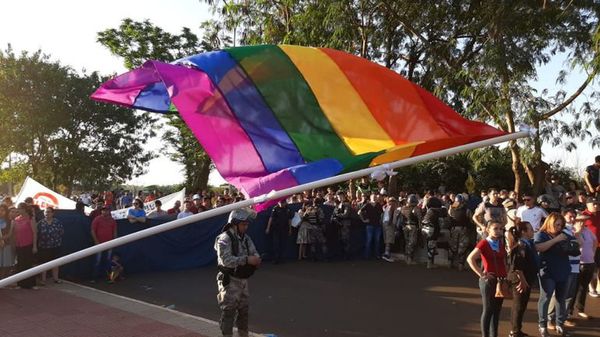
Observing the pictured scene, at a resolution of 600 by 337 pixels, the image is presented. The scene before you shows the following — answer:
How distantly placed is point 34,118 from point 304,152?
31.7 meters

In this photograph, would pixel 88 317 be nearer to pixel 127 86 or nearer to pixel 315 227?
pixel 127 86

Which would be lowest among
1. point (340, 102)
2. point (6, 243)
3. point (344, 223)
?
point (6, 243)

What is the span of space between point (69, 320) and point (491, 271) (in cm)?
592

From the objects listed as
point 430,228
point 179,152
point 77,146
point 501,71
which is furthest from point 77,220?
point 179,152

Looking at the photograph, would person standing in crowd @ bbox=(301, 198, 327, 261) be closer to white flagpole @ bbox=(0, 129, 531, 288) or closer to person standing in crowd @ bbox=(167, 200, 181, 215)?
person standing in crowd @ bbox=(167, 200, 181, 215)

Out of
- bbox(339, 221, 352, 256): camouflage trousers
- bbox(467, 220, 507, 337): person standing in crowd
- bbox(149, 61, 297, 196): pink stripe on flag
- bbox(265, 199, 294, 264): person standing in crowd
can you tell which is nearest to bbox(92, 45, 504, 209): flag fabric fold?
bbox(149, 61, 297, 196): pink stripe on flag

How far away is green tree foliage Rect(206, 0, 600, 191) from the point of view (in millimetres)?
15883

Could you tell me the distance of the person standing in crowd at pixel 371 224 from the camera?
15.6m

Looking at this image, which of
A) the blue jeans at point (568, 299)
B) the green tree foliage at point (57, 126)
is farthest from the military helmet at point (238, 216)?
the green tree foliage at point (57, 126)

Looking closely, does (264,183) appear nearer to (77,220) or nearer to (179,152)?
(77,220)

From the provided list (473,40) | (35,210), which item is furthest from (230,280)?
(473,40)

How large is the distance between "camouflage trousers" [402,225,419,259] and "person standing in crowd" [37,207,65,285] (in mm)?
8231

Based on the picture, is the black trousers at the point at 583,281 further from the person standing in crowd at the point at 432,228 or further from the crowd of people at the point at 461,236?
the person standing in crowd at the point at 432,228

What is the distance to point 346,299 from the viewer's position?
1009cm
